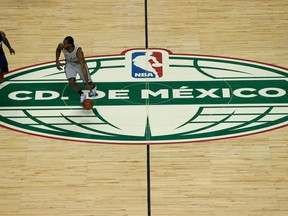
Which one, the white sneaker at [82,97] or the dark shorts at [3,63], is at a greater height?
the dark shorts at [3,63]

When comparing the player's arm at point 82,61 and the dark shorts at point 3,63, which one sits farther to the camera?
the dark shorts at point 3,63

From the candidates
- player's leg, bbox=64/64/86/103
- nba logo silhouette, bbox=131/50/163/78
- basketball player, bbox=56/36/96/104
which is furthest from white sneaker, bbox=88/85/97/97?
nba logo silhouette, bbox=131/50/163/78

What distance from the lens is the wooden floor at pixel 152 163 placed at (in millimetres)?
9039

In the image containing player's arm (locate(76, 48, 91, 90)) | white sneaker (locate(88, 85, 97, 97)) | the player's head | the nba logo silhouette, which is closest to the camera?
the player's head

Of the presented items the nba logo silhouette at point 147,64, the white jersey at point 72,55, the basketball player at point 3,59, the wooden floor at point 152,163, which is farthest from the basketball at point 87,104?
the basketball player at point 3,59

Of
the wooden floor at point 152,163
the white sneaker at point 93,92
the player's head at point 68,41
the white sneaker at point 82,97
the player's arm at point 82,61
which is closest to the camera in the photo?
the wooden floor at point 152,163

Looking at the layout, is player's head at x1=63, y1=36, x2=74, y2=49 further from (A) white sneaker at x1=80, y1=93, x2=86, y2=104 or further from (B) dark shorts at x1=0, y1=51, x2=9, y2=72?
(B) dark shorts at x1=0, y1=51, x2=9, y2=72

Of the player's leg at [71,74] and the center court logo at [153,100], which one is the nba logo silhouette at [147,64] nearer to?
the center court logo at [153,100]

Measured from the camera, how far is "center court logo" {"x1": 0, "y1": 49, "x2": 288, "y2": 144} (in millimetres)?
10195

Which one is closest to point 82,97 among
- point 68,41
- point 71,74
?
point 71,74

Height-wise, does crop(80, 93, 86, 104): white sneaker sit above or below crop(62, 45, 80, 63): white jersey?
below

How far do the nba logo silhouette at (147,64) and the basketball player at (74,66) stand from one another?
855mm

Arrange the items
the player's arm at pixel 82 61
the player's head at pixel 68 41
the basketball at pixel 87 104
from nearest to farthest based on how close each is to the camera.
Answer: the player's head at pixel 68 41 → the player's arm at pixel 82 61 → the basketball at pixel 87 104

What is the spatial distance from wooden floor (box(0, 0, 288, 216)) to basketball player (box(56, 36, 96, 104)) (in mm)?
995
